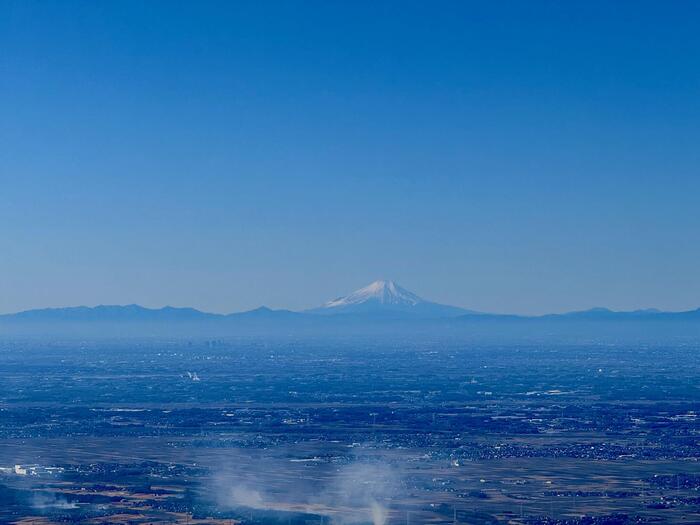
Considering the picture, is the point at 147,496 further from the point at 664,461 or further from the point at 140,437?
the point at 664,461

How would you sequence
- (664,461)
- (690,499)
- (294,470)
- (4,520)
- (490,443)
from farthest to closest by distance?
(490,443) → (664,461) → (294,470) → (690,499) → (4,520)

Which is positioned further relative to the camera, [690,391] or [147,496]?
[690,391]

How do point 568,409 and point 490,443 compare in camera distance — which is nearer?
point 490,443

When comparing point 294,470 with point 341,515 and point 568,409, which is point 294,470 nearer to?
point 341,515

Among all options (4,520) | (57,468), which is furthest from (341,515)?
(57,468)

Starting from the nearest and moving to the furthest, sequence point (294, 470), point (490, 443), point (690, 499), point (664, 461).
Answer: point (690, 499) → point (294, 470) → point (664, 461) → point (490, 443)

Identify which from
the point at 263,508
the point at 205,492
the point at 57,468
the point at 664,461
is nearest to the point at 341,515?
the point at 263,508

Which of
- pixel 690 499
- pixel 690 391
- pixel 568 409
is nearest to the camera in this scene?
pixel 690 499

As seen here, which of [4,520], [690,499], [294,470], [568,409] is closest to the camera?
[4,520]
